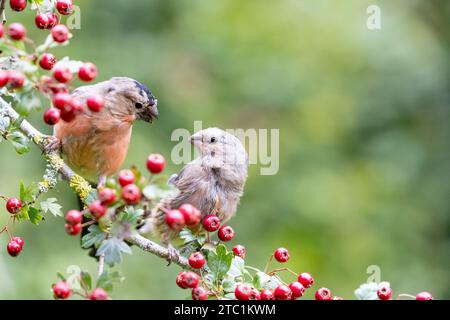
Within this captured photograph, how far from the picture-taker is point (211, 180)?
4449 mm

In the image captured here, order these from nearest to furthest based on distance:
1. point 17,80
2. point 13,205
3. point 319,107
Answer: point 17,80, point 13,205, point 319,107

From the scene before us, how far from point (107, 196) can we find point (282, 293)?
0.93 m

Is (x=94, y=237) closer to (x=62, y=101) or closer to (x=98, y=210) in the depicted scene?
(x=98, y=210)

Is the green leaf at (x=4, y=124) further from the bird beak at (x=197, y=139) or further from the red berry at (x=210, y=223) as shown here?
the bird beak at (x=197, y=139)

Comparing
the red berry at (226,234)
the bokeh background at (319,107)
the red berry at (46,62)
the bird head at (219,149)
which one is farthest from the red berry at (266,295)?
the bokeh background at (319,107)

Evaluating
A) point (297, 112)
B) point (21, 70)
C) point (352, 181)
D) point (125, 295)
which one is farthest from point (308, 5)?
point (21, 70)

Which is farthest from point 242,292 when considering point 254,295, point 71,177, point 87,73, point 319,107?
point 319,107

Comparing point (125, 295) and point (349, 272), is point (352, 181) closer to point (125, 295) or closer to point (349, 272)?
point (349, 272)

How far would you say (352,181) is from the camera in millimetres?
7434

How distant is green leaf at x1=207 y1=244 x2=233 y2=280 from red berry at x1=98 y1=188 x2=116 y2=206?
32.7 inches

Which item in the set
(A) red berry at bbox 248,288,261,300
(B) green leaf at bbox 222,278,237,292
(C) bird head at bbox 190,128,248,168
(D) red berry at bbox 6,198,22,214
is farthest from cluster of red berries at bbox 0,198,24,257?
(C) bird head at bbox 190,128,248,168

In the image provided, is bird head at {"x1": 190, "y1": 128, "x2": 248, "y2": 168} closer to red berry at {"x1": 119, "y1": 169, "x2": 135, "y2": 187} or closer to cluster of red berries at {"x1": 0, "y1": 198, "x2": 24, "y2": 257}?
cluster of red berries at {"x1": 0, "y1": 198, "x2": 24, "y2": 257}

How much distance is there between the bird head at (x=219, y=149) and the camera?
4.51m
